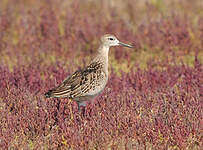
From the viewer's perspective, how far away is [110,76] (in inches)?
280

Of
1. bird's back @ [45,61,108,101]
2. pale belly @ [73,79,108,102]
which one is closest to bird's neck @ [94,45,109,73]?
bird's back @ [45,61,108,101]

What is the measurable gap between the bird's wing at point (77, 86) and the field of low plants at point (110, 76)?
3.8 inches

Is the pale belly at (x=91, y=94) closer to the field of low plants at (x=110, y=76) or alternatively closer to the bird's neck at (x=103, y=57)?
the field of low plants at (x=110, y=76)

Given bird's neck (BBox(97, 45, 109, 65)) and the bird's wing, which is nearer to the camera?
the bird's wing

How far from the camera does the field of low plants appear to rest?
4.66 meters

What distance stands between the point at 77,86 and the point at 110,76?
1.64 m

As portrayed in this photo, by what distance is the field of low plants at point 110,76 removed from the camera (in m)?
4.66

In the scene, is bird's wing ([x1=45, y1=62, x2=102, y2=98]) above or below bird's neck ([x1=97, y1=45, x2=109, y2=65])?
below

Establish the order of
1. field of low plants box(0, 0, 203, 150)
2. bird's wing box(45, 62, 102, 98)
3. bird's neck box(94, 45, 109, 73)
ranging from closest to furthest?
1. field of low plants box(0, 0, 203, 150)
2. bird's wing box(45, 62, 102, 98)
3. bird's neck box(94, 45, 109, 73)

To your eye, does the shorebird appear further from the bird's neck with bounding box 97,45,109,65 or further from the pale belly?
the bird's neck with bounding box 97,45,109,65

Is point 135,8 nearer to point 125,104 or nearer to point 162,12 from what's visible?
point 162,12

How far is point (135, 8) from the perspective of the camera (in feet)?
39.7

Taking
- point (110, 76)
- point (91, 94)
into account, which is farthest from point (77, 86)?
point (110, 76)

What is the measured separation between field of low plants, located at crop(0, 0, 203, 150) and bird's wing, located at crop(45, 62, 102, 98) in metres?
0.10
